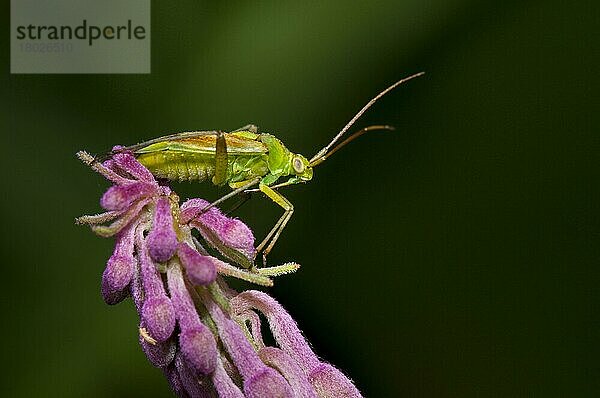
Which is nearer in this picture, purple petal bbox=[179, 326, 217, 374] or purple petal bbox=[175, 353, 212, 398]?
purple petal bbox=[179, 326, 217, 374]

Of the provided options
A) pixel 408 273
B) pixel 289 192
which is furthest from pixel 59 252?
pixel 408 273

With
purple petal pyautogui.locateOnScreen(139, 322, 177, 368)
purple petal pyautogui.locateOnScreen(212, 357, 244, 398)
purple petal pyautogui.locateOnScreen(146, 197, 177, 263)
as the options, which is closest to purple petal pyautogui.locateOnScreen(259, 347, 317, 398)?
purple petal pyautogui.locateOnScreen(212, 357, 244, 398)

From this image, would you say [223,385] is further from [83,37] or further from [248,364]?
[83,37]

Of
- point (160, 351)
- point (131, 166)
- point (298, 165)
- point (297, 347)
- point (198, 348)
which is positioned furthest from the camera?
point (298, 165)

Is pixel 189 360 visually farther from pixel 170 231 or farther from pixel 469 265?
pixel 469 265

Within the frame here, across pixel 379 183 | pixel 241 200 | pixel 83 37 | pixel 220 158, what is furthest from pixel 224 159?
pixel 83 37

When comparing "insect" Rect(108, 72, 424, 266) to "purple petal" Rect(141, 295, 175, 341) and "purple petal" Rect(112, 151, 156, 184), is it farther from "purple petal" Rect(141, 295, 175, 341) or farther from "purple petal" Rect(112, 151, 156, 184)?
"purple petal" Rect(141, 295, 175, 341)

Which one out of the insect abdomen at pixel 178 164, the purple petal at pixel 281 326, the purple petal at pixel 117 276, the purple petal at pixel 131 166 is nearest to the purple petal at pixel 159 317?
the purple petal at pixel 117 276
